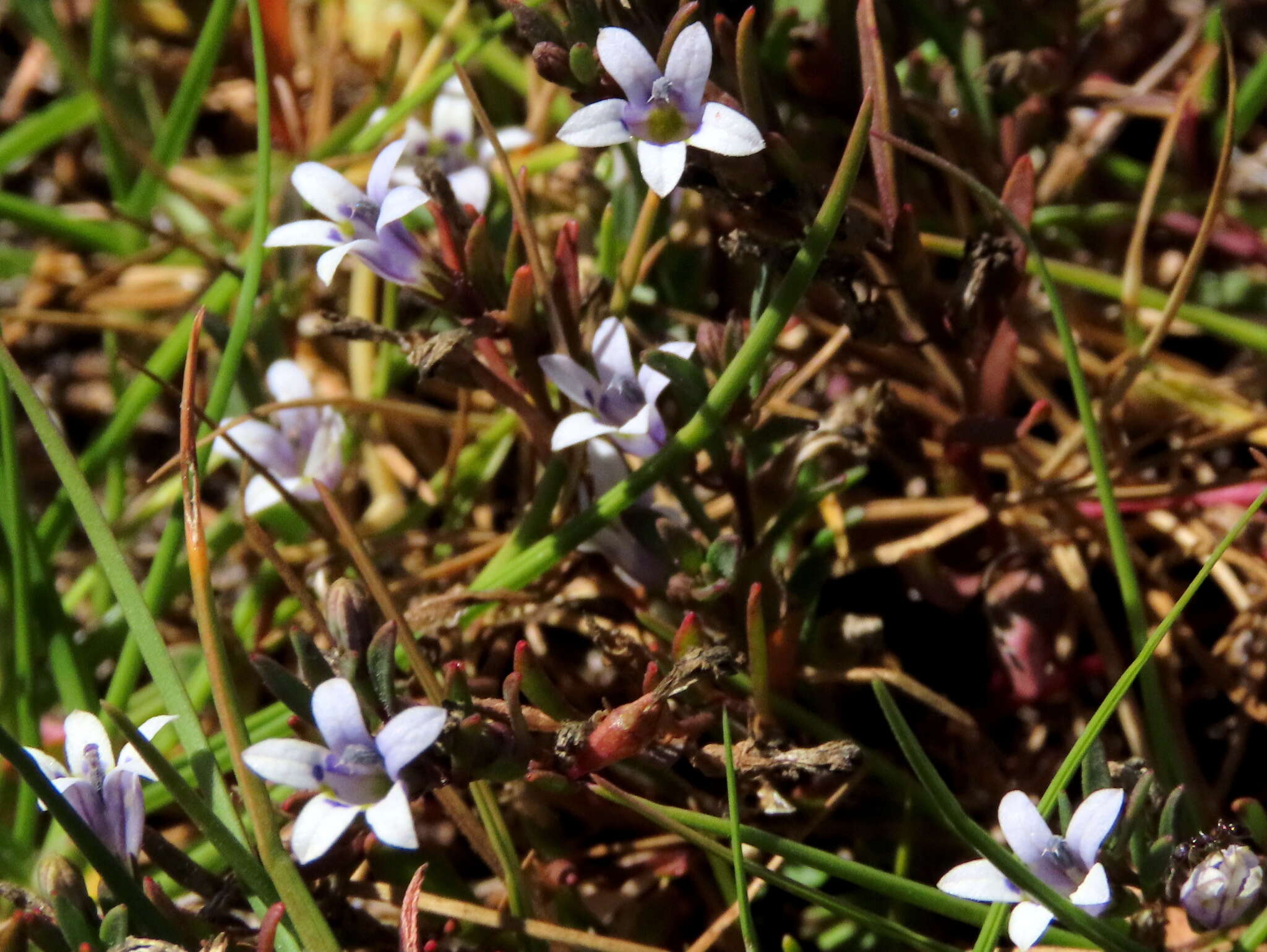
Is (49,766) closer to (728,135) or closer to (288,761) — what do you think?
(288,761)

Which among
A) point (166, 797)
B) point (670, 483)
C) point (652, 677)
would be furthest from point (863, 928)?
point (166, 797)

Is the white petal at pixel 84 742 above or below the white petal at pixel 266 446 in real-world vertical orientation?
below

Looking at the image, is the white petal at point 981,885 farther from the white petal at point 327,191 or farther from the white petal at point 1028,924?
the white petal at point 327,191

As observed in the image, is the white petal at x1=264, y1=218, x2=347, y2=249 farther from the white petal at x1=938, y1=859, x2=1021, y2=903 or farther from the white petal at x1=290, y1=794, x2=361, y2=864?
the white petal at x1=938, y1=859, x2=1021, y2=903

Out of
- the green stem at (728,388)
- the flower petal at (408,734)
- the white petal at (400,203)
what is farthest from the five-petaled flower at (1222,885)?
the white petal at (400,203)

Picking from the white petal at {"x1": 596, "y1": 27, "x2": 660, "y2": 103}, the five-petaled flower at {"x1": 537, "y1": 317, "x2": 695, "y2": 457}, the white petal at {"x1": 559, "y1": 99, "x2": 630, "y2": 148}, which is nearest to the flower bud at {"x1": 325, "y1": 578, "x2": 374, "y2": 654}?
the five-petaled flower at {"x1": 537, "y1": 317, "x2": 695, "y2": 457}

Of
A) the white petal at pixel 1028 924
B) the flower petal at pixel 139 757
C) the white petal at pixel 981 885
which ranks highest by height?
the flower petal at pixel 139 757

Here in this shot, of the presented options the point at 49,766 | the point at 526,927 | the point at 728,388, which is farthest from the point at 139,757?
the point at 728,388
